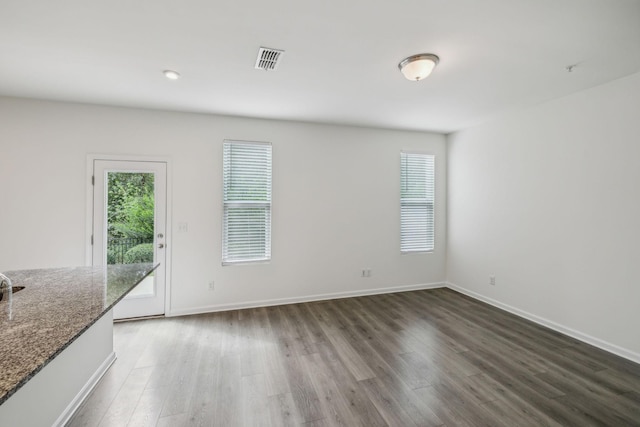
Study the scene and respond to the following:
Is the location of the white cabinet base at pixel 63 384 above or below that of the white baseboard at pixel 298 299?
above

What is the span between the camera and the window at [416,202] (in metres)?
4.66

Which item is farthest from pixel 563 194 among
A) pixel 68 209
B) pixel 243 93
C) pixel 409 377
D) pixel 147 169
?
pixel 68 209

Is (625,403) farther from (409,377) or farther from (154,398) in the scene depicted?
(154,398)

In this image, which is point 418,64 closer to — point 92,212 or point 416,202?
point 416,202

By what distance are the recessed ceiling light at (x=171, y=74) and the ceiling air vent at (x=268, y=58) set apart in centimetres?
80

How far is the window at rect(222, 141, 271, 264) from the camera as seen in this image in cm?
382

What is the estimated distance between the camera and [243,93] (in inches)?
120

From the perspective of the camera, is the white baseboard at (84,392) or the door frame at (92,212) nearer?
the white baseboard at (84,392)

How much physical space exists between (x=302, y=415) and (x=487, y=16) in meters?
2.97

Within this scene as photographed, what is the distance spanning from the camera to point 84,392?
2.03 meters

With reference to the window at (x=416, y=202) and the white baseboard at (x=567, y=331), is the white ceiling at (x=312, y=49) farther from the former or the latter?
the white baseboard at (x=567, y=331)

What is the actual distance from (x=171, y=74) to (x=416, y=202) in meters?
3.90

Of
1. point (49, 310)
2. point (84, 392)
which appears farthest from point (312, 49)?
point (84, 392)

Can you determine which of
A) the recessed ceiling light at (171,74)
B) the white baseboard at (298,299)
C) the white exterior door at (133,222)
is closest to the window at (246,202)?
the white baseboard at (298,299)
